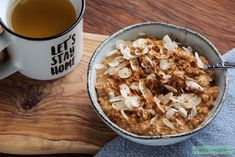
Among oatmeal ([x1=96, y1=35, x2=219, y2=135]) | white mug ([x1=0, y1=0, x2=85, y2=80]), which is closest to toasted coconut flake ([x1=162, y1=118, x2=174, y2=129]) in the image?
oatmeal ([x1=96, y1=35, x2=219, y2=135])

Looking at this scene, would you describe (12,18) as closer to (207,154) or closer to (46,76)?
(46,76)

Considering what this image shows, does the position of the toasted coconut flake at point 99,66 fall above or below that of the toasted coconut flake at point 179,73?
below

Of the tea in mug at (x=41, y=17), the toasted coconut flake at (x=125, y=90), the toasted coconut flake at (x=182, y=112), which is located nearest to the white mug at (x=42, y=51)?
the tea in mug at (x=41, y=17)

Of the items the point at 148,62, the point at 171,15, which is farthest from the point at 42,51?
the point at 171,15

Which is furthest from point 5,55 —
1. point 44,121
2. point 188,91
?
point 188,91

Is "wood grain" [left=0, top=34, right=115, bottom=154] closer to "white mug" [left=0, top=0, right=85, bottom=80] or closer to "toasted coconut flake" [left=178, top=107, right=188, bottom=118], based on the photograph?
"white mug" [left=0, top=0, right=85, bottom=80]

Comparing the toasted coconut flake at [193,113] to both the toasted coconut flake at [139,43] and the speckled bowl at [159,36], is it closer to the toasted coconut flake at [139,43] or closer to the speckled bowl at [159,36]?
the speckled bowl at [159,36]
